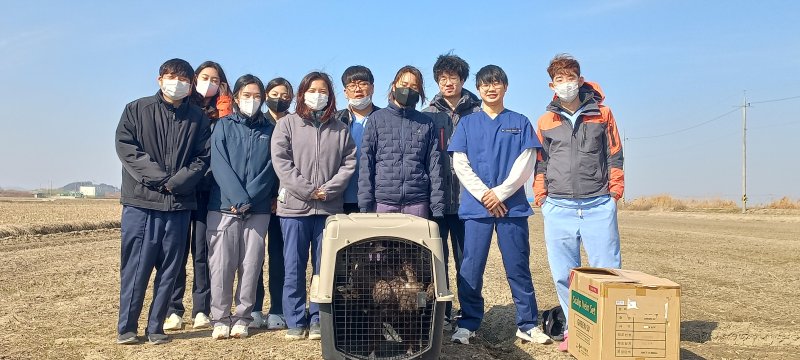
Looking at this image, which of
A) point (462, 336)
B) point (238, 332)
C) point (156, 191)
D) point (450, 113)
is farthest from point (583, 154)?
point (156, 191)

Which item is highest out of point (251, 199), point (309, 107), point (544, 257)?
point (309, 107)

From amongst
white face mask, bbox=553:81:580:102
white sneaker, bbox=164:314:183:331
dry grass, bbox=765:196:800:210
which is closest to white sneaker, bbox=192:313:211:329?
white sneaker, bbox=164:314:183:331

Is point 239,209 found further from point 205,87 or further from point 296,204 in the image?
point 205,87

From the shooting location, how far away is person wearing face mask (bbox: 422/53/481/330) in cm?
536

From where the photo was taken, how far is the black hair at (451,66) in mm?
5652

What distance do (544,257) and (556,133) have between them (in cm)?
695

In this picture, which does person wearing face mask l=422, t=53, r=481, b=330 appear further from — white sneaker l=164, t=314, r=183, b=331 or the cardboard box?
white sneaker l=164, t=314, r=183, b=331

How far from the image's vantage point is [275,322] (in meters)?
5.38

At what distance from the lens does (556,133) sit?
509cm

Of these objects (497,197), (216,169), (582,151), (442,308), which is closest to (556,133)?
(582,151)

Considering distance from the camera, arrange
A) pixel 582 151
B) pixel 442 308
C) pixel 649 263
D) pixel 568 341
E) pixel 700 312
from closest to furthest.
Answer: pixel 442 308
pixel 568 341
pixel 582 151
pixel 700 312
pixel 649 263

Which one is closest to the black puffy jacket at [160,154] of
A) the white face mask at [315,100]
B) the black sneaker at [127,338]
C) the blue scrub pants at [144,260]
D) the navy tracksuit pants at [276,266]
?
the blue scrub pants at [144,260]

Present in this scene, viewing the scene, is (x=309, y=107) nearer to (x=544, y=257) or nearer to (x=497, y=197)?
(x=497, y=197)

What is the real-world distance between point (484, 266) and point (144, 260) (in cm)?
261
